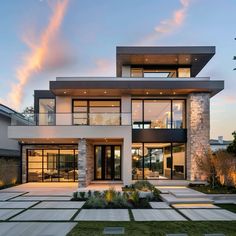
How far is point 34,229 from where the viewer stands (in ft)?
28.1

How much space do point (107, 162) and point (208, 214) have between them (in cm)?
1169

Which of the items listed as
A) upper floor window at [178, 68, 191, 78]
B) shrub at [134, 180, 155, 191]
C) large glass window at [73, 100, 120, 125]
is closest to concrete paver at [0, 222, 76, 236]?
shrub at [134, 180, 155, 191]

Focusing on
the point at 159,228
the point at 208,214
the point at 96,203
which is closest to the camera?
the point at 159,228

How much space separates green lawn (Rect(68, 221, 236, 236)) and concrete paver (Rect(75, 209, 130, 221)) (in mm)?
581

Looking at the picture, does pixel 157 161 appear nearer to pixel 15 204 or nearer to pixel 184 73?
pixel 184 73

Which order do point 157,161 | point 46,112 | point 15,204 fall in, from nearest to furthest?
point 15,204, point 157,161, point 46,112

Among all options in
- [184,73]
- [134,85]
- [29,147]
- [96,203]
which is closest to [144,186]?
[96,203]

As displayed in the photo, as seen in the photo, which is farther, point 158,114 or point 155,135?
point 158,114

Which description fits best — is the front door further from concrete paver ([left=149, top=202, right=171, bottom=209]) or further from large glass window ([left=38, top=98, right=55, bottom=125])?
concrete paver ([left=149, top=202, right=171, bottom=209])

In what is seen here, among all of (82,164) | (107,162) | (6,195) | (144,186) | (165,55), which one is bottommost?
(6,195)

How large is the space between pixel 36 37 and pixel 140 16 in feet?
22.0

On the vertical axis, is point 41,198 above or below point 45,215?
below

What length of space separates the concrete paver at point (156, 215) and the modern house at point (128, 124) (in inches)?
297

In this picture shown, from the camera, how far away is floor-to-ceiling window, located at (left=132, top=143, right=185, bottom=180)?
67.0 feet
